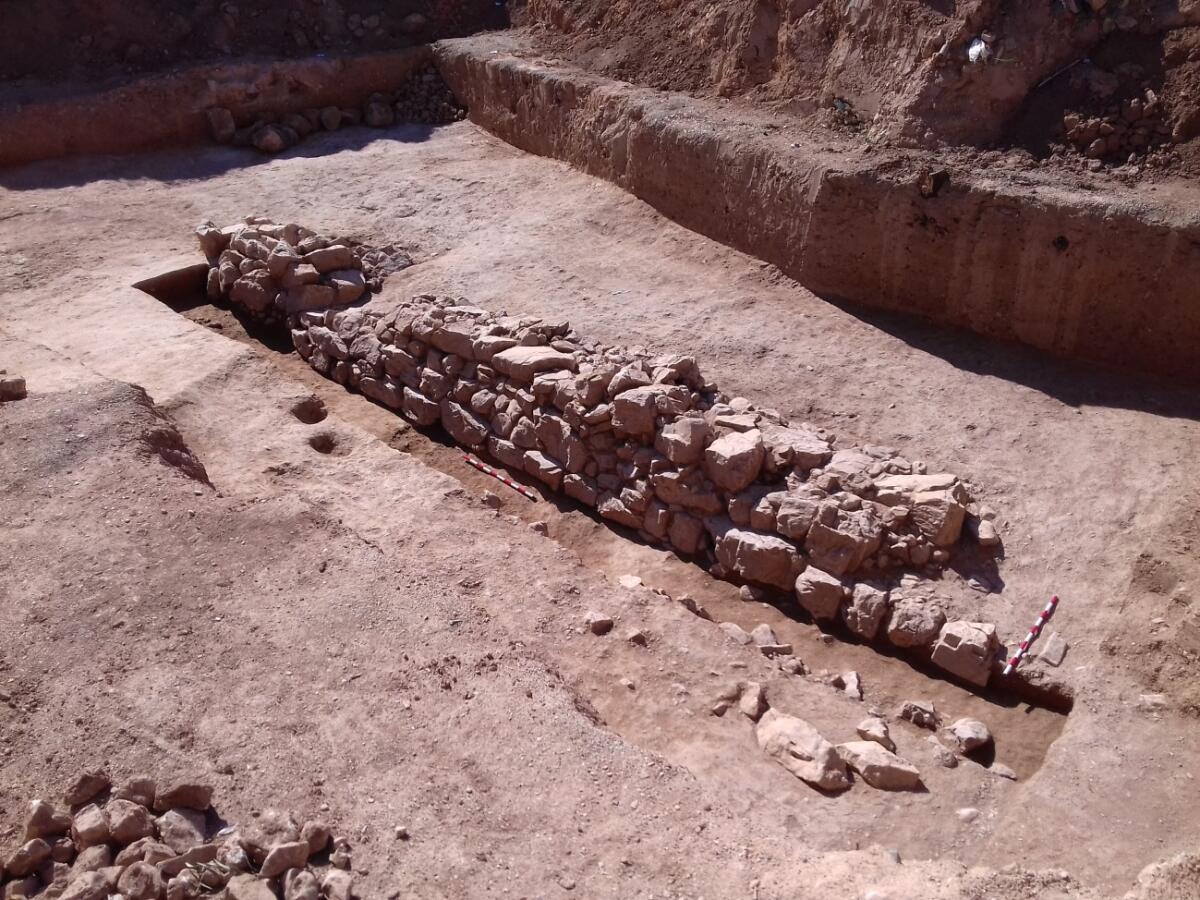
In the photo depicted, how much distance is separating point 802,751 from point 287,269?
626cm

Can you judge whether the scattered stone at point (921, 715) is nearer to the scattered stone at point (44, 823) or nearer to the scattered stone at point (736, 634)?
the scattered stone at point (736, 634)

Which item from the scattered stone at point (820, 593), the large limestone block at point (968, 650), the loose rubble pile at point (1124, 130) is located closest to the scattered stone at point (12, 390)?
the scattered stone at point (820, 593)

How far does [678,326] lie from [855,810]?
4324mm

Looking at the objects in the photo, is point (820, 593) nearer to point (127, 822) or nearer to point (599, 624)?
point (599, 624)

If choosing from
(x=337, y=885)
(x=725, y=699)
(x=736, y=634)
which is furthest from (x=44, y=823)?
(x=736, y=634)

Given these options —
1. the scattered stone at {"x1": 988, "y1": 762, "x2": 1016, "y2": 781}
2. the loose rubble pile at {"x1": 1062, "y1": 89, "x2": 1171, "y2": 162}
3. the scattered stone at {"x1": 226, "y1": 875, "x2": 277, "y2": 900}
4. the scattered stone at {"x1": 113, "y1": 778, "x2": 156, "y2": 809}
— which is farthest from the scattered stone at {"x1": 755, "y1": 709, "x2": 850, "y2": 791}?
the loose rubble pile at {"x1": 1062, "y1": 89, "x2": 1171, "y2": 162}

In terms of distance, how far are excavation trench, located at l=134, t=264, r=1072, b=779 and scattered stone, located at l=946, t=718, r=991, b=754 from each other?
0.10 metres

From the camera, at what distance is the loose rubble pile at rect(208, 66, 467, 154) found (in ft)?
39.3

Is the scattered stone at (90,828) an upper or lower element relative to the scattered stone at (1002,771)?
upper

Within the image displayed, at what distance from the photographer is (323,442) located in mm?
7129

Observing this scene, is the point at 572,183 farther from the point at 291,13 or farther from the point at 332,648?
the point at 332,648

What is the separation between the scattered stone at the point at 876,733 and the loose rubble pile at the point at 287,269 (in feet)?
18.7

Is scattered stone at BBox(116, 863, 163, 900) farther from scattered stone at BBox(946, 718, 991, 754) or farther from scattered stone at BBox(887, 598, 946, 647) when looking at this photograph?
scattered stone at BBox(887, 598, 946, 647)

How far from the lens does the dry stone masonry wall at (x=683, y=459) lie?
596 centimetres
